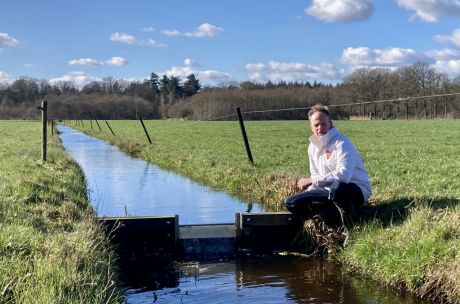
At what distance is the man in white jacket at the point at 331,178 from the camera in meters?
7.46

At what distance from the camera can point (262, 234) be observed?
27.6 ft

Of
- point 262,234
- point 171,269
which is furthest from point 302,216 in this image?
point 171,269

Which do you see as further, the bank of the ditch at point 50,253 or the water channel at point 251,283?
the water channel at point 251,283

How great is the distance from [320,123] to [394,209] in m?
1.72

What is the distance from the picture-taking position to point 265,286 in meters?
6.54

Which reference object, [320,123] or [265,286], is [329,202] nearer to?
[320,123]

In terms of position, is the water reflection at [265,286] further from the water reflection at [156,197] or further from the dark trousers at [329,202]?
the water reflection at [156,197]

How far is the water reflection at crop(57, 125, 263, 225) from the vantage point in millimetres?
10898

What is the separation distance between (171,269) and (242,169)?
849 cm

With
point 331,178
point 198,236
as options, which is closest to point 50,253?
point 198,236

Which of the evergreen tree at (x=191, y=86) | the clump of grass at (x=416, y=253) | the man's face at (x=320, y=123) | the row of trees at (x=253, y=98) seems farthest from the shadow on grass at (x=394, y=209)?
the evergreen tree at (x=191, y=86)

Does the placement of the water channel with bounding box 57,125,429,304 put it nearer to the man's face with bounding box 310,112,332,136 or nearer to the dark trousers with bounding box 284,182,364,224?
the dark trousers with bounding box 284,182,364,224

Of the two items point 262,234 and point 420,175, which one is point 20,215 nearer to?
point 262,234

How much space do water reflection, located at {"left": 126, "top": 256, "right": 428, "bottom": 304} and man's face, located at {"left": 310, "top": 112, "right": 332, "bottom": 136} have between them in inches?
75.0
